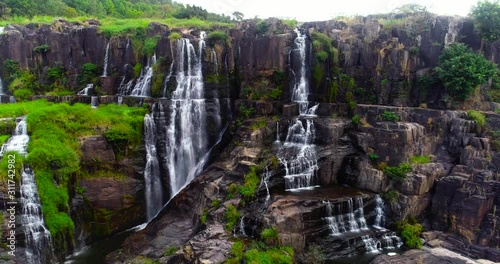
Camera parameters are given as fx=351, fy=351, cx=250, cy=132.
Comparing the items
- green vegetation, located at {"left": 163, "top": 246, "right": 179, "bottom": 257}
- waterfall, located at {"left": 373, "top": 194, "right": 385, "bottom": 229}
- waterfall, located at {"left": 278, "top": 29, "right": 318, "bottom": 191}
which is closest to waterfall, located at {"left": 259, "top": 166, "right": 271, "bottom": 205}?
waterfall, located at {"left": 278, "top": 29, "right": 318, "bottom": 191}

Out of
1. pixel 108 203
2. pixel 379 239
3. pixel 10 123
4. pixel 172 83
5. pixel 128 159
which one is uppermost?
pixel 172 83

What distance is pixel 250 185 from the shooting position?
18953 millimetres

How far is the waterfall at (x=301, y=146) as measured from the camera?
20.3 metres

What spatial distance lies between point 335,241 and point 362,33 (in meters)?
17.1

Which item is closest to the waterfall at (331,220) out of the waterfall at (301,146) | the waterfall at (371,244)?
the waterfall at (371,244)

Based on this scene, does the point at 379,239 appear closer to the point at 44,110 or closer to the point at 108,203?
the point at 108,203

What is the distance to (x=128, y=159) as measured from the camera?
21344 mm

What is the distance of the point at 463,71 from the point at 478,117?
3164 millimetres

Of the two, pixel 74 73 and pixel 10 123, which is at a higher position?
pixel 74 73

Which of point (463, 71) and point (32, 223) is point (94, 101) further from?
point (463, 71)

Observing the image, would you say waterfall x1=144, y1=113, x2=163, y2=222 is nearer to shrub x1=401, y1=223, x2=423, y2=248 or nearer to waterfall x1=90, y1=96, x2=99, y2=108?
waterfall x1=90, y1=96, x2=99, y2=108

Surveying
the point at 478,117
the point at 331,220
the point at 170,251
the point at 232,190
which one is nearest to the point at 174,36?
the point at 232,190

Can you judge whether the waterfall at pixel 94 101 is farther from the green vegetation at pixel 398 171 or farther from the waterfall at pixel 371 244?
the green vegetation at pixel 398 171

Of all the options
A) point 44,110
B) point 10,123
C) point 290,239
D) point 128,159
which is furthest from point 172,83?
point 290,239
